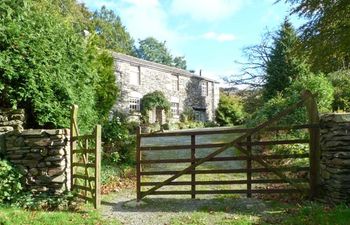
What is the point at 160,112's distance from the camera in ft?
111

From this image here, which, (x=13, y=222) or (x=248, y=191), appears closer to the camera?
(x=13, y=222)

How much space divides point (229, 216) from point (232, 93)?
1411 inches

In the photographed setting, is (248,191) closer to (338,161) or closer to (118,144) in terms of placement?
(338,161)

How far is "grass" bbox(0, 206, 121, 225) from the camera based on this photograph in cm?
662

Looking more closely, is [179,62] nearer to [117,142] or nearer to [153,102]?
[153,102]

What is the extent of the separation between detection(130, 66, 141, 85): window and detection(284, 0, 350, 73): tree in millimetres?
19361

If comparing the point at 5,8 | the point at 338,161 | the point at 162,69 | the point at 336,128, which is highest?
the point at 162,69

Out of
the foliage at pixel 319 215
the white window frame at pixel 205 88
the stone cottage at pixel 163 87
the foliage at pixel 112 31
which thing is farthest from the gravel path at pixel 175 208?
the foliage at pixel 112 31

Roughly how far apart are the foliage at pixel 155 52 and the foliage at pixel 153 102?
45.1 m

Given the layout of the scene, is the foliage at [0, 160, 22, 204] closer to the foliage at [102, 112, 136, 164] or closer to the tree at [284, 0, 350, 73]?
the foliage at [102, 112, 136, 164]

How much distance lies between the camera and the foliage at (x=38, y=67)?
858cm

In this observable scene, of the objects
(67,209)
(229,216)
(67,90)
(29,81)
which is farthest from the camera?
(67,90)

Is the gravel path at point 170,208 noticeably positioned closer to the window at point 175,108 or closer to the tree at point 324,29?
the tree at point 324,29

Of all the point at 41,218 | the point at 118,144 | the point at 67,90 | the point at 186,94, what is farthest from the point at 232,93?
the point at 41,218
